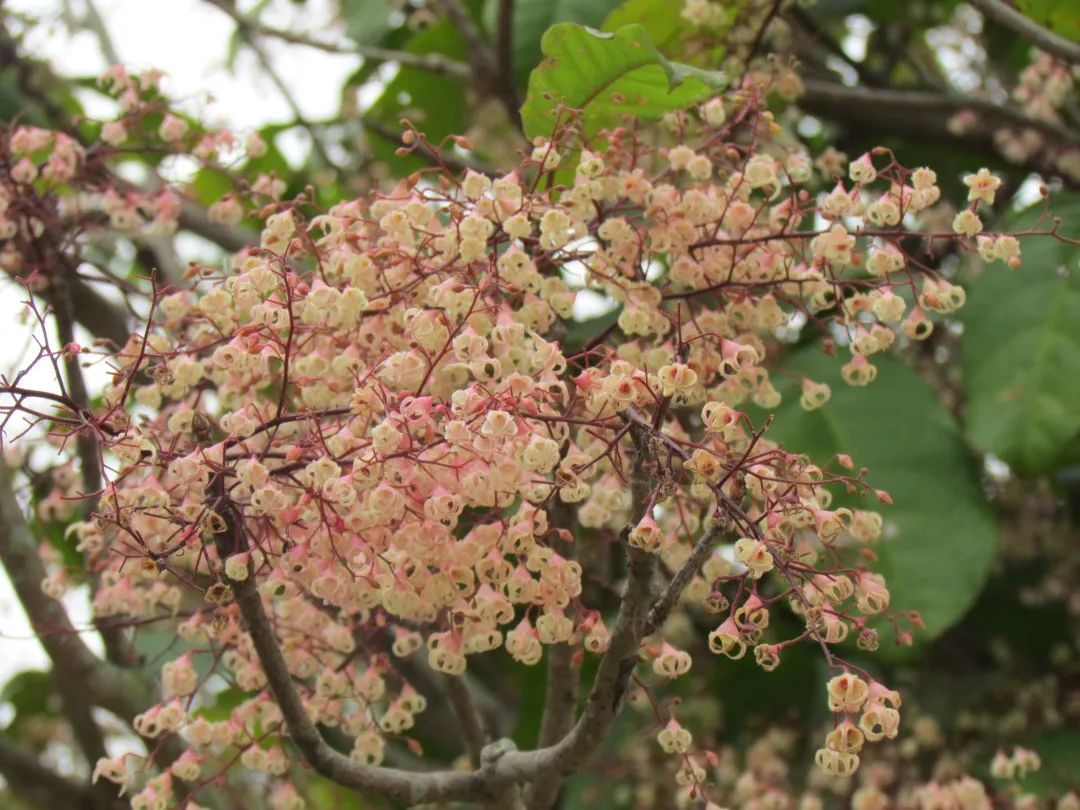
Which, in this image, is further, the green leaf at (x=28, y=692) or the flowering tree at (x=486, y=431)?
the green leaf at (x=28, y=692)

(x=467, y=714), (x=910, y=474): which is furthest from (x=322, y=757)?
(x=910, y=474)

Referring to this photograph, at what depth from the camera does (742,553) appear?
3.07 ft

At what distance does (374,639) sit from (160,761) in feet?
1.36

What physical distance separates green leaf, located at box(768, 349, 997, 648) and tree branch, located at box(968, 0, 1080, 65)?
1.84 ft

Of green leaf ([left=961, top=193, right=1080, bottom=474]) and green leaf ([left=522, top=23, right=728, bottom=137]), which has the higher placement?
green leaf ([left=522, top=23, right=728, bottom=137])

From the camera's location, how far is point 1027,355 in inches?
76.9

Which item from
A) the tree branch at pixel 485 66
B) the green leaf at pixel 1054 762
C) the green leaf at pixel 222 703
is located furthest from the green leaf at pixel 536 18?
the green leaf at pixel 1054 762

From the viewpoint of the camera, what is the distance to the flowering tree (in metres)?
1.00

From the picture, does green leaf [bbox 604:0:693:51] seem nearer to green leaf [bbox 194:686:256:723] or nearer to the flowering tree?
the flowering tree

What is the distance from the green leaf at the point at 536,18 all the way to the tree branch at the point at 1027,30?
2.13 ft

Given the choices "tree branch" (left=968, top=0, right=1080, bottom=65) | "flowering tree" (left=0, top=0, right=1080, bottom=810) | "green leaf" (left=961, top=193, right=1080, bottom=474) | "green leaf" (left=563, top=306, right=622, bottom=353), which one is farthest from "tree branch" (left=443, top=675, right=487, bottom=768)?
"tree branch" (left=968, top=0, right=1080, bottom=65)

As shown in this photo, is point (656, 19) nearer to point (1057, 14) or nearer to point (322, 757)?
point (1057, 14)

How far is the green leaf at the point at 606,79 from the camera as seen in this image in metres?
1.34

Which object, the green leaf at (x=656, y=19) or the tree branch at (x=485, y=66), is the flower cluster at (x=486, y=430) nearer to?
the green leaf at (x=656, y=19)
